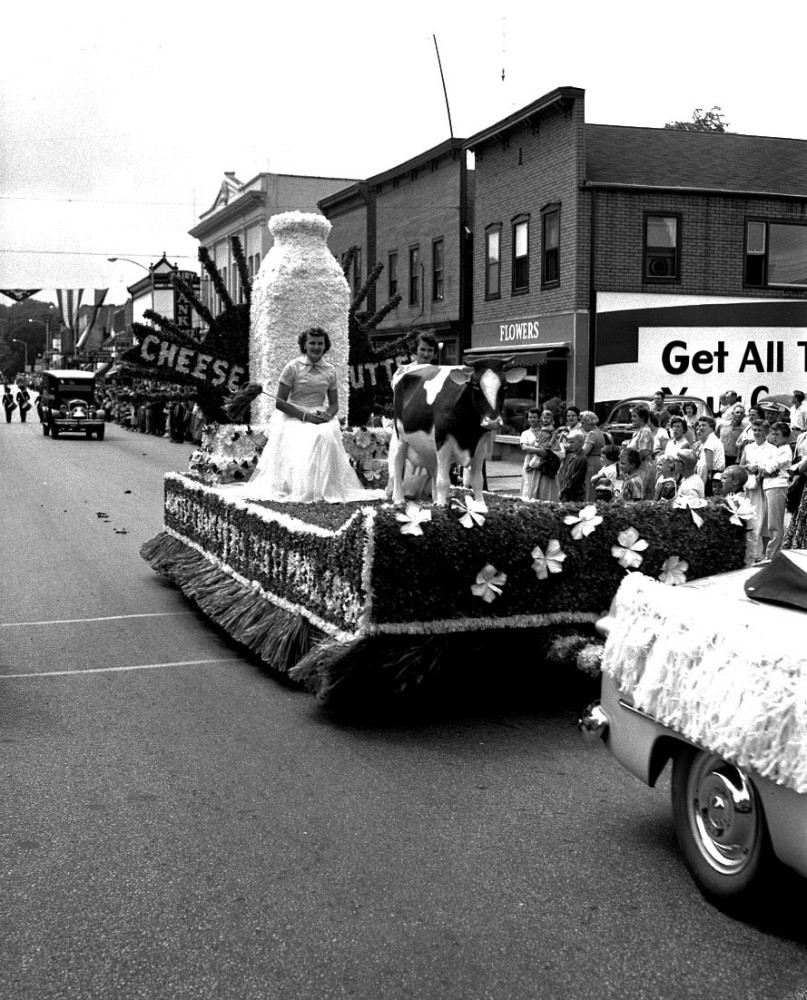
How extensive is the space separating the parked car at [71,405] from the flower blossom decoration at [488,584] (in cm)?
3827

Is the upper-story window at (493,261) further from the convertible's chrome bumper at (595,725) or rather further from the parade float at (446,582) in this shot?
the convertible's chrome bumper at (595,725)

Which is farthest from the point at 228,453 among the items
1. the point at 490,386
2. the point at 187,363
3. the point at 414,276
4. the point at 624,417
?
the point at 414,276

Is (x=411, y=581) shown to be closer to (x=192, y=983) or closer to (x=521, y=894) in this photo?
(x=521, y=894)

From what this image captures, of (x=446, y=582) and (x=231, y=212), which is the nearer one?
(x=446, y=582)

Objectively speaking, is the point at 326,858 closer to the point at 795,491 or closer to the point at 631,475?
the point at 631,475

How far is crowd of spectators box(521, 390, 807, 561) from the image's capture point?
39.4 feet

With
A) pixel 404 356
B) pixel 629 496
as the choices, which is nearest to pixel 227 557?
pixel 629 496

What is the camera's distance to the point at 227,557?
32.2 feet

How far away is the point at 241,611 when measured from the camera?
880 centimetres

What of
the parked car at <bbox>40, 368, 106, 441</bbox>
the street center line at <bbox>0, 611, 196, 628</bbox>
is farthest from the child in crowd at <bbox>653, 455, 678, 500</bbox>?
the parked car at <bbox>40, 368, 106, 441</bbox>

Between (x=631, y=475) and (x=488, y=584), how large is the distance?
5836mm

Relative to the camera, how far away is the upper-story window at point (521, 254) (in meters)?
29.5

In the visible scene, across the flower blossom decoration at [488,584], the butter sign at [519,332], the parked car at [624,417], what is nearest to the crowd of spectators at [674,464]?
the parked car at [624,417]

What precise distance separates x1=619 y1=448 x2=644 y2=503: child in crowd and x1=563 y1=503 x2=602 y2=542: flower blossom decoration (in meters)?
4.86
